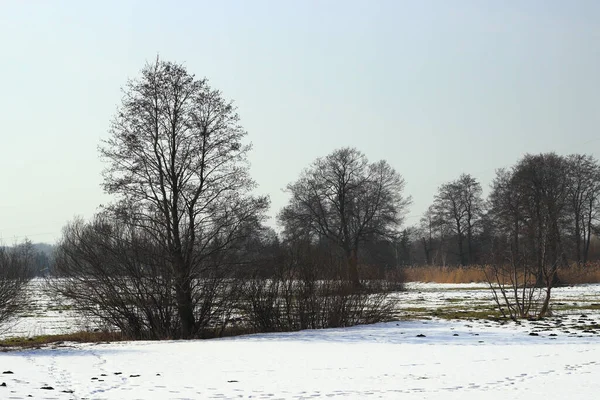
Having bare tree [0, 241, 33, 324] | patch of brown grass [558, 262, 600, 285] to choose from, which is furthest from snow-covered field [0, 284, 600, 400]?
patch of brown grass [558, 262, 600, 285]

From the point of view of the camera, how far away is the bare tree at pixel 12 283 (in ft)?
78.9

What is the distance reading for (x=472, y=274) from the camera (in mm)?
58344

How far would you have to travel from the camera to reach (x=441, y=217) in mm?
85000

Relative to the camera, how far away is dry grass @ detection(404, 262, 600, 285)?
5053cm

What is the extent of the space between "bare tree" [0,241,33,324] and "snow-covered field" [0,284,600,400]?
4.34 m

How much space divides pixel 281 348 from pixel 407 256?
283 ft

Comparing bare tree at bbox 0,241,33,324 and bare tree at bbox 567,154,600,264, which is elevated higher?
bare tree at bbox 567,154,600,264

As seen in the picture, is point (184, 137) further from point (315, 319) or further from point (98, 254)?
point (315, 319)

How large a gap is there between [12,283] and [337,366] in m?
13.9

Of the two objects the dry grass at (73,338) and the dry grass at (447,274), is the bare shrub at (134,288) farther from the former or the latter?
the dry grass at (447,274)

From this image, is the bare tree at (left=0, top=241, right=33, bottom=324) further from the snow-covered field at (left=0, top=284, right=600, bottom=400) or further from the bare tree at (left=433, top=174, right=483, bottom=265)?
the bare tree at (left=433, top=174, right=483, bottom=265)

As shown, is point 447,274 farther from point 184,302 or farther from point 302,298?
point 184,302

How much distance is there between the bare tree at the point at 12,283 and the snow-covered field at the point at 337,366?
4342 mm

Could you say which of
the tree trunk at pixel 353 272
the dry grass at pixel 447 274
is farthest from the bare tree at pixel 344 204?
the tree trunk at pixel 353 272
